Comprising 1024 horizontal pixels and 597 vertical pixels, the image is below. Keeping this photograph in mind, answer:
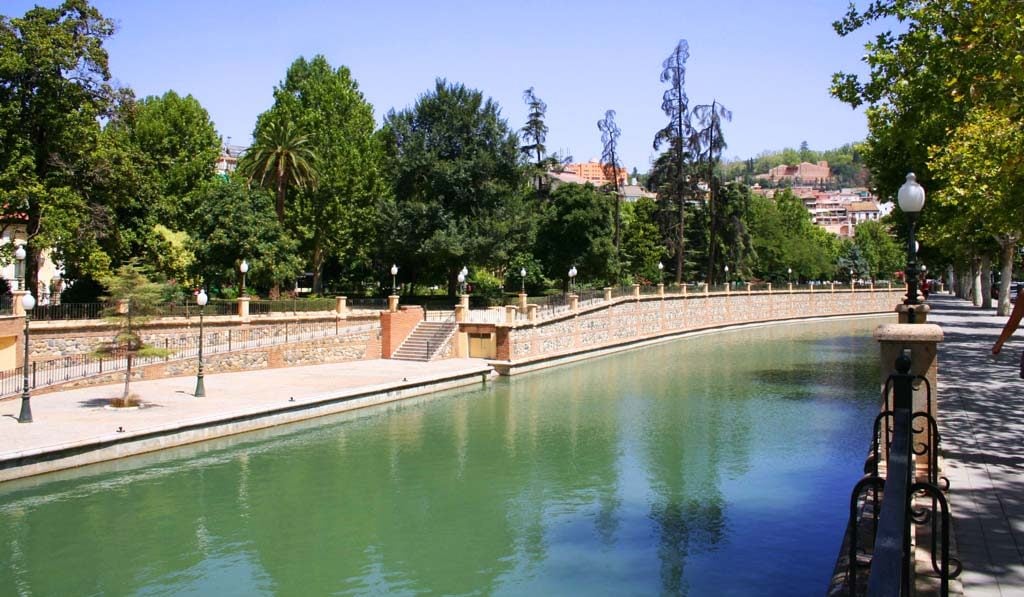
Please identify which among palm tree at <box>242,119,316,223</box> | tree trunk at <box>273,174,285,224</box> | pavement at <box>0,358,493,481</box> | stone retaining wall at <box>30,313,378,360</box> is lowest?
pavement at <box>0,358,493,481</box>

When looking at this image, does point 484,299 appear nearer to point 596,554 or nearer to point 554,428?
point 554,428

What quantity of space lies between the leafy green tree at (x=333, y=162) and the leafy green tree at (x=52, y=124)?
20.2m

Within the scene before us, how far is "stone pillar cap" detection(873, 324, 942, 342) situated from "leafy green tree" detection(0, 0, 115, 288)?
1109 inches

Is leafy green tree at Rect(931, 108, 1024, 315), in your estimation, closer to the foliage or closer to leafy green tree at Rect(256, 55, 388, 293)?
leafy green tree at Rect(256, 55, 388, 293)

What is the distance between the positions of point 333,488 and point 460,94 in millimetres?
34266

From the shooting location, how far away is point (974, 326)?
43.0m

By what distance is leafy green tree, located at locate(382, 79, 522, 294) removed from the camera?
4534cm

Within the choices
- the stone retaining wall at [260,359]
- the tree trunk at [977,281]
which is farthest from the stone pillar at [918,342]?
the tree trunk at [977,281]

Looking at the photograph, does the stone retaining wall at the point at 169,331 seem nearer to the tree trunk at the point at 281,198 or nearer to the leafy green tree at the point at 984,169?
the tree trunk at the point at 281,198

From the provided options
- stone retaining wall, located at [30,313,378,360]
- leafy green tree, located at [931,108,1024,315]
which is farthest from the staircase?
leafy green tree, located at [931,108,1024,315]

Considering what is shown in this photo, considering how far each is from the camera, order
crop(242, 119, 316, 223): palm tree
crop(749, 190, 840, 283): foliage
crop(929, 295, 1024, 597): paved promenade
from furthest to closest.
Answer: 1. crop(749, 190, 840, 283): foliage
2. crop(242, 119, 316, 223): palm tree
3. crop(929, 295, 1024, 597): paved promenade

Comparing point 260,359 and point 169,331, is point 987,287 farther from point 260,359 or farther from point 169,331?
point 169,331

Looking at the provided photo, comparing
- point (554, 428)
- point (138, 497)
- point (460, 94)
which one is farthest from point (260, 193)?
point (138, 497)

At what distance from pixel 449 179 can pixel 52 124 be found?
2076 cm
